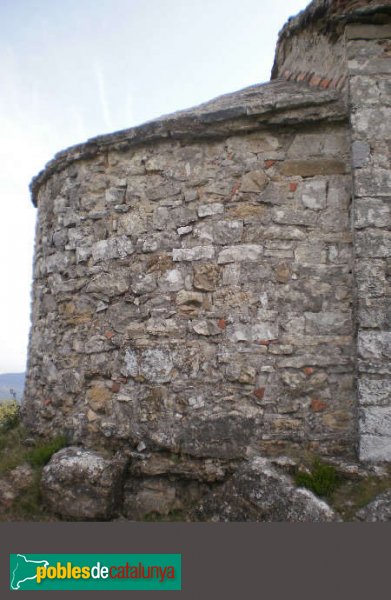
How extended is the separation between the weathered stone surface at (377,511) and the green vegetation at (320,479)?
1.03 feet

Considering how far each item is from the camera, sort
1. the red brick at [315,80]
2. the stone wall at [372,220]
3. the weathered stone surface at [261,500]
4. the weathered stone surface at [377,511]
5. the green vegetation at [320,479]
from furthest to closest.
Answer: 1. the red brick at [315,80]
2. the stone wall at [372,220]
3. the green vegetation at [320,479]
4. the weathered stone surface at [261,500]
5. the weathered stone surface at [377,511]

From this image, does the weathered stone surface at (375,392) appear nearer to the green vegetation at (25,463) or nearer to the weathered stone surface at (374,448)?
the weathered stone surface at (374,448)

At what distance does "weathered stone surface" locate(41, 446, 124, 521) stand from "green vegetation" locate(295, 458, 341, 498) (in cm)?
159

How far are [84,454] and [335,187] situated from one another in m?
3.23

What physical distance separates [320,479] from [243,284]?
169 centimetres

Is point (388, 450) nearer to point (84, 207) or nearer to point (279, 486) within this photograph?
point (279, 486)

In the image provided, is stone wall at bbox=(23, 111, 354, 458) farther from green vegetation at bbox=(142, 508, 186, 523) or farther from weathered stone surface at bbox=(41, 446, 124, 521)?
green vegetation at bbox=(142, 508, 186, 523)

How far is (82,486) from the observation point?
Result: 171 inches

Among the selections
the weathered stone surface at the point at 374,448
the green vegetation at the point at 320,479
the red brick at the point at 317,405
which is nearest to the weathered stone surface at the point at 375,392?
the weathered stone surface at the point at 374,448

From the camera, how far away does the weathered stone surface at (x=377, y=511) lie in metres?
3.40

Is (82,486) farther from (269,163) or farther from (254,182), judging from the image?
(269,163)

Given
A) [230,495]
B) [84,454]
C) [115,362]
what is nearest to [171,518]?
[230,495]

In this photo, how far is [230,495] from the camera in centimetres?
388

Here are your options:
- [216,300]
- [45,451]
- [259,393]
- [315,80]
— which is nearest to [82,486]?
[45,451]
